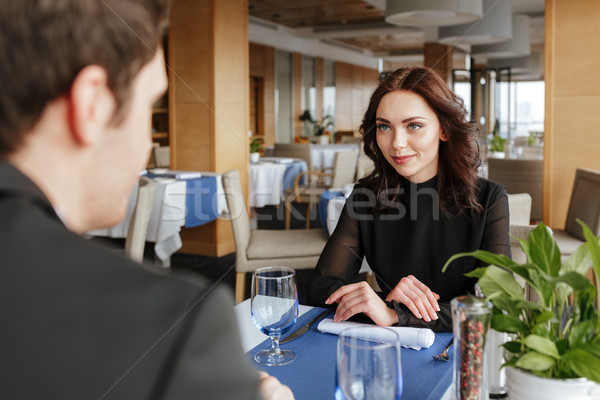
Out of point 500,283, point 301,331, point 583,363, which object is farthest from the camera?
point 301,331

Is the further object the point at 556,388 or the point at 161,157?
the point at 161,157

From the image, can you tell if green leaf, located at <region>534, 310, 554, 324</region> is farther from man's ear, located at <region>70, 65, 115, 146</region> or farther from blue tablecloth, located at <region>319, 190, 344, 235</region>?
blue tablecloth, located at <region>319, 190, 344, 235</region>

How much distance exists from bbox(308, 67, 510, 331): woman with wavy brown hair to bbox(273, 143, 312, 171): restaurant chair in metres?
5.94

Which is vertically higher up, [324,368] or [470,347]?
[470,347]

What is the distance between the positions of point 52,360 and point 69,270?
60 millimetres

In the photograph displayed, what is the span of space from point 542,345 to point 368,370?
23cm

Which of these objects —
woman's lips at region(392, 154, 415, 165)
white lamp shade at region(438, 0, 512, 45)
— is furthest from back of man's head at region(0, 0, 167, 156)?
white lamp shade at region(438, 0, 512, 45)

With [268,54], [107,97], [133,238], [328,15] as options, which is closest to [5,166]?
[107,97]

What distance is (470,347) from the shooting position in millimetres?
809

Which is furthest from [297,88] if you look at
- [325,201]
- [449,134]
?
[449,134]

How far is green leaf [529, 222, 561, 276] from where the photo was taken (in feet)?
2.57

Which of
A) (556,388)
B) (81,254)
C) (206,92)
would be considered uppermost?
(206,92)

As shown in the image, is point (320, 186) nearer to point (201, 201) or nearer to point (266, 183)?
point (266, 183)

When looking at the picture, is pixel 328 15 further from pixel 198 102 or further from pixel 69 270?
pixel 69 270
